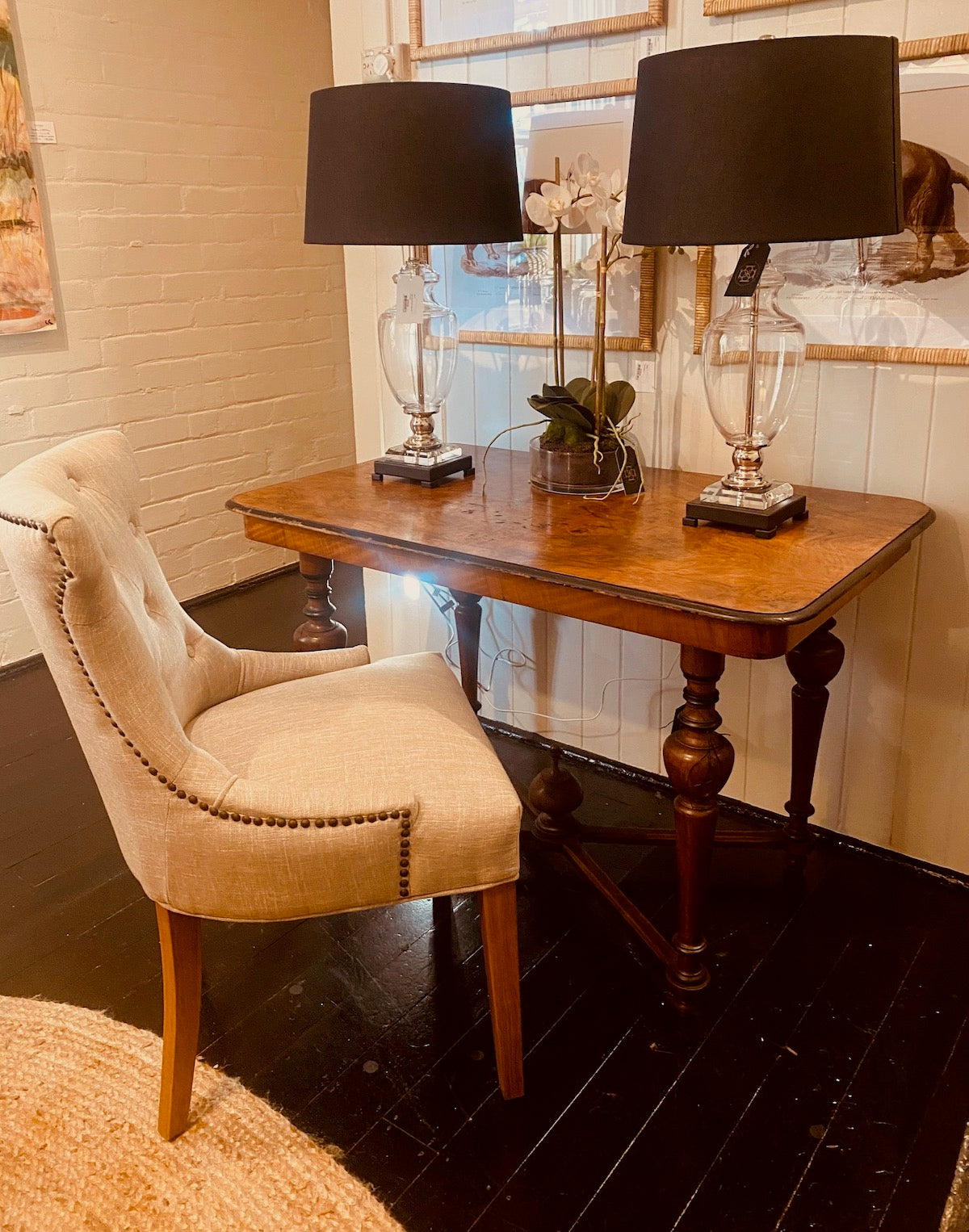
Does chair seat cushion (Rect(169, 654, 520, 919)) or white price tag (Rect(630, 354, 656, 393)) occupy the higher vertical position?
white price tag (Rect(630, 354, 656, 393))

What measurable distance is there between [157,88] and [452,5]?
1.56m

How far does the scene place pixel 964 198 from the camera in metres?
1.63

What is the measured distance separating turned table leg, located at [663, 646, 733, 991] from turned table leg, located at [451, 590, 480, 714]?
0.78 meters

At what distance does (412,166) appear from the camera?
174 cm

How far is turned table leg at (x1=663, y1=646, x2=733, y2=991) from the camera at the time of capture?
1469mm

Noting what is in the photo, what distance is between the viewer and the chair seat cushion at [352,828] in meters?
1.30

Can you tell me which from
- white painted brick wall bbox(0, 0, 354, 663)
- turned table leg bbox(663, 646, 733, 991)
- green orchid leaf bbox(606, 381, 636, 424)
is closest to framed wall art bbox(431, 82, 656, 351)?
green orchid leaf bbox(606, 381, 636, 424)

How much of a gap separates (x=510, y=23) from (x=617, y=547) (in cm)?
120

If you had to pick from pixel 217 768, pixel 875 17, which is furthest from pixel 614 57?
pixel 217 768

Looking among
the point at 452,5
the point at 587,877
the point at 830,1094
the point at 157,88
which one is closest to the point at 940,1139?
the point at 830,1094

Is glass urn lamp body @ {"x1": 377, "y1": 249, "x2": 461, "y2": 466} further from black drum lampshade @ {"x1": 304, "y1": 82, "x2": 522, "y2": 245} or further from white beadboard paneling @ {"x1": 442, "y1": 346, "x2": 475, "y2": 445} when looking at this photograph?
white beadboard paneling @ {"x1": 442, "y1": 346, "x2": 475, "y2": 445}

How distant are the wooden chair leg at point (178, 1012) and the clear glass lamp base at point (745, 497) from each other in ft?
3.32

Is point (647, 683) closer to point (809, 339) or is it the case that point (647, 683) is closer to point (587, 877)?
point (587, 877)

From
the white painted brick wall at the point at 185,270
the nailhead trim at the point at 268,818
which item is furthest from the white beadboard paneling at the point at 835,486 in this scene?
the white painted brick wall at the point at 185,270
